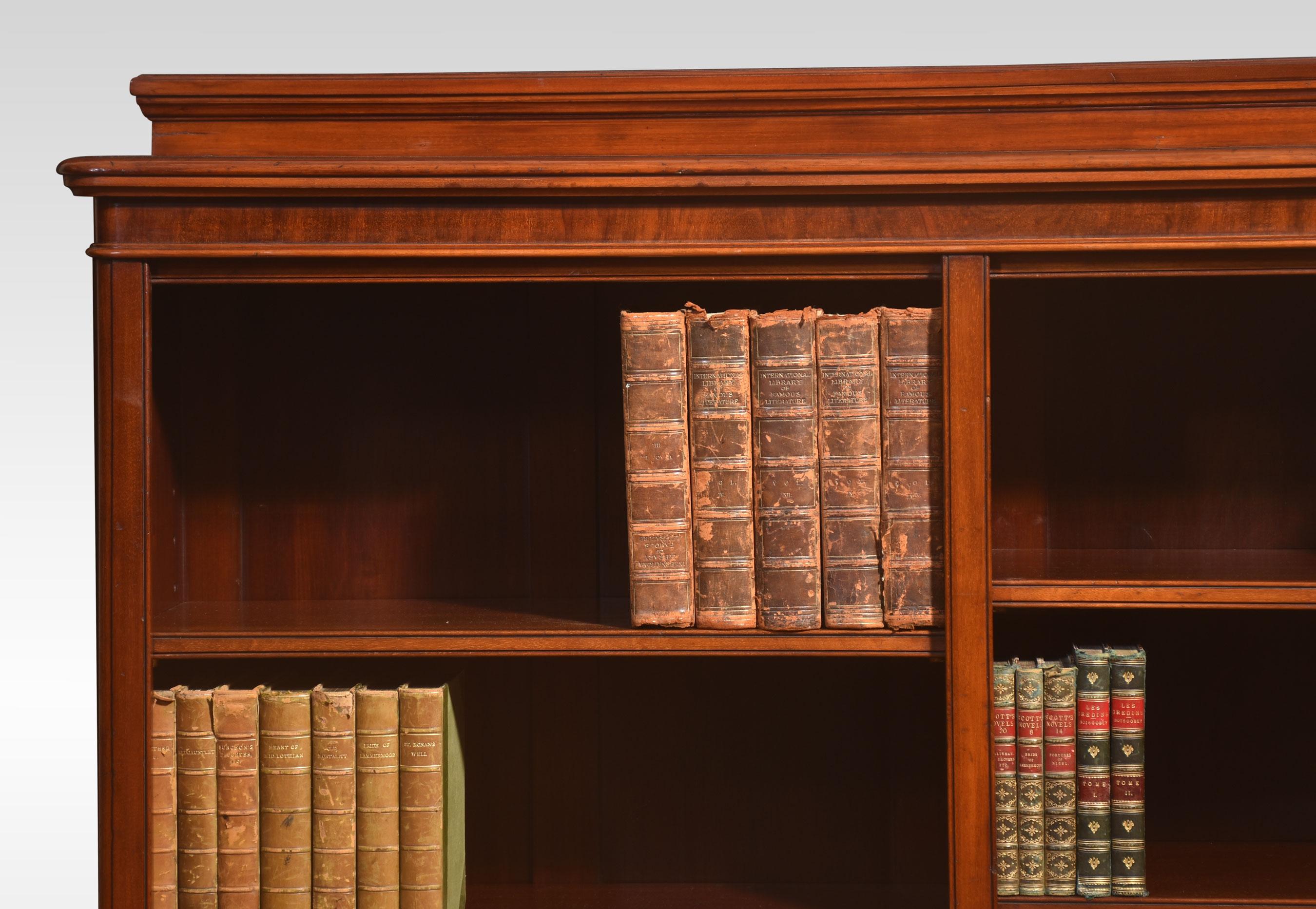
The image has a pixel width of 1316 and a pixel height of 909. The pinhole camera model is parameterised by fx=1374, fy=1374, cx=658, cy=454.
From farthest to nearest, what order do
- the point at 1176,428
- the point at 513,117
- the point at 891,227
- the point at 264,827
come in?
the point at 1176,428
the point at 513,117
the point at 264,827
the point at 891,227

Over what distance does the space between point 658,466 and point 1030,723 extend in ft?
2.26

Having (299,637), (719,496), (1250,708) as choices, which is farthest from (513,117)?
(1250,708)

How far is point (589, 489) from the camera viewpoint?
2453 mm

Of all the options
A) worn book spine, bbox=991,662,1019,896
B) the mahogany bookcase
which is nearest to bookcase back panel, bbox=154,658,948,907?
the mahogany bookcase

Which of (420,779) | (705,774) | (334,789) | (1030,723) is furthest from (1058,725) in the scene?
(334,789)

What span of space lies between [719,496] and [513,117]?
2.44ft

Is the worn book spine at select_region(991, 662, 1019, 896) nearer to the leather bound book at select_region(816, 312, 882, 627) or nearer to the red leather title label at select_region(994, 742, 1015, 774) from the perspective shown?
the red leather title label at select_region(994, 742, 1015, 774)

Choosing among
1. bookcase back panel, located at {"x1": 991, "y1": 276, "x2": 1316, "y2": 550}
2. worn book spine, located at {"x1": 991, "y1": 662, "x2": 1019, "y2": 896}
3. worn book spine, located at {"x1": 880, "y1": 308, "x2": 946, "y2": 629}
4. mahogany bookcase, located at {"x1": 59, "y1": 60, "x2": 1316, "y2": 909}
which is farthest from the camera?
bookcase back panel, located at {"x1": 991, "y1": 276, "x2": 1316, "y2": 550}

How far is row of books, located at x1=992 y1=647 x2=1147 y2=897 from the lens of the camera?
207 centimetres

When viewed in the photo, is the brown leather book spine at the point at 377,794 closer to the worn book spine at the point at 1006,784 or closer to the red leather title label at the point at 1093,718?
the worn book spine at the point at 1006,784

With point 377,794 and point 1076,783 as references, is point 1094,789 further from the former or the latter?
point 377,794

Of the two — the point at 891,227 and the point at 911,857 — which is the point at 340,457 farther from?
the point at 911,857

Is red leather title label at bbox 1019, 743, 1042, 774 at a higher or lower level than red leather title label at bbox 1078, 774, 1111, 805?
higher

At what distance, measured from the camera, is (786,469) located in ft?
6.43
